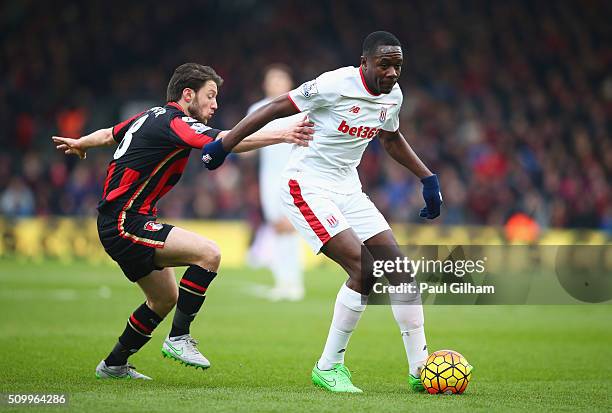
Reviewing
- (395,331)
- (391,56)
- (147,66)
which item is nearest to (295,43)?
(147,66)

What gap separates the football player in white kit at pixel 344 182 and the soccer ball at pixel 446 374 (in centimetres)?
16

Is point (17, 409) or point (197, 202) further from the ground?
point (197, 202)

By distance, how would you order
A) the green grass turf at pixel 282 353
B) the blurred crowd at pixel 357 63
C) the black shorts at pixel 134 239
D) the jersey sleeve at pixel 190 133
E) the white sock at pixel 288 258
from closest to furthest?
the green grass turf at pixel 282 353 < the jersey sleeve at pixel 190 133 < the black shorts at pixel 134 239 < the white sock at pixel 288 258 < the blurred crowd at pixel 357 63

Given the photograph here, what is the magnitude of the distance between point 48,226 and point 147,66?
308 inches

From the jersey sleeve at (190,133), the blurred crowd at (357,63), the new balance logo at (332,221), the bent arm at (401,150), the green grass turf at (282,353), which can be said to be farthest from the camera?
the blurred crowd at (357,63)

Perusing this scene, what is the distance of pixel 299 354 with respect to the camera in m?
8.92

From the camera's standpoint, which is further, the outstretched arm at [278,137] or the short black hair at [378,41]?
the short black hair at [378,41]

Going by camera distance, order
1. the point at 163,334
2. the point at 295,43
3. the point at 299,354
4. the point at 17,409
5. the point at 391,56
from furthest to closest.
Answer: the point at 295,43 → the point at 163,334 → the point at 299,354 → the point at 391,56 → the point at 17,409

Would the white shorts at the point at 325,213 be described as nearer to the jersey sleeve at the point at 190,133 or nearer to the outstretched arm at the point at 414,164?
the outstretched arm at the point at 414,164

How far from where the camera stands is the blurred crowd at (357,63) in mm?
22125

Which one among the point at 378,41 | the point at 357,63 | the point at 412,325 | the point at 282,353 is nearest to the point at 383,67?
the point at 378,41

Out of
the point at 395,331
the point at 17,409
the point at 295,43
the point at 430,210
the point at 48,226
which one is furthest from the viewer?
the point at 295,43

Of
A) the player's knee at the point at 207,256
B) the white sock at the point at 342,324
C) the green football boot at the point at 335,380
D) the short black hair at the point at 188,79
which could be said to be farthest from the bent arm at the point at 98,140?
the green football boot at the point at 335,380

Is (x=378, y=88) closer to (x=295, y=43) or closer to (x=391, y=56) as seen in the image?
(x=391, y=56)
